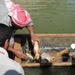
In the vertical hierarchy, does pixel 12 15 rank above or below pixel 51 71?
above

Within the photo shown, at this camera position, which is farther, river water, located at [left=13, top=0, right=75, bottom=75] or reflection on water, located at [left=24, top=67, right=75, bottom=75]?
river water, located at [left=13, top=0, right=75, bottom=75]

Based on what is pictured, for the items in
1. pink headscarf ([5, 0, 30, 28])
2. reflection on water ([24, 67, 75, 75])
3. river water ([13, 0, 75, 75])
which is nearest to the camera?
pink headscarf ([5, 0, 30, 28])

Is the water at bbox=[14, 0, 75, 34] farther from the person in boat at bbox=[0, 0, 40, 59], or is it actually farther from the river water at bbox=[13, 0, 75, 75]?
the person in boat at bbox=[0, 0, 40, 59]

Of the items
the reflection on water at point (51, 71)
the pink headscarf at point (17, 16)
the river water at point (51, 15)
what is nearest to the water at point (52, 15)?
the river water at point (51, 15)

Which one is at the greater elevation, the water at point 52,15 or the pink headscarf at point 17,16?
the pink headscarf at point 17,16

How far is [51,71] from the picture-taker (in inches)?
148

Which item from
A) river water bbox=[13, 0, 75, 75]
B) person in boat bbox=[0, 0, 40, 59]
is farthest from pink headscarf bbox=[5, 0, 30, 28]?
river water bbox=[13, 0, 75, 75]

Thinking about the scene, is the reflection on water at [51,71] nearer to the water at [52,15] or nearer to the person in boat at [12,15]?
the person in boat at [12,15]

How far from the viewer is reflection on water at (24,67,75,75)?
366cm

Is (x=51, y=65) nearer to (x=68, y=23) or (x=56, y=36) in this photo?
(x=56, y=36)

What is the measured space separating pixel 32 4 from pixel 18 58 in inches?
206

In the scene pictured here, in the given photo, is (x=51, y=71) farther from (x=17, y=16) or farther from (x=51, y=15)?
(x=51, y=15)

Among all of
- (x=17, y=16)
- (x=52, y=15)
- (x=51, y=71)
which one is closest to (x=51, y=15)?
(x=52, y=15)

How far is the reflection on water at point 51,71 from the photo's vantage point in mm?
3660
